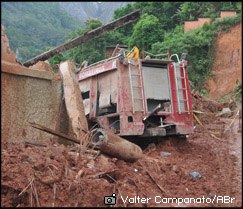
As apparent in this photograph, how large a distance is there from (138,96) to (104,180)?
3.68 meters

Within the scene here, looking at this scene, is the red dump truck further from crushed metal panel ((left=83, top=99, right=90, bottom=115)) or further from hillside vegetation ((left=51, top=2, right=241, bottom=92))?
hillside vegetation ((left=51, top=2, right=241, bottom=92))

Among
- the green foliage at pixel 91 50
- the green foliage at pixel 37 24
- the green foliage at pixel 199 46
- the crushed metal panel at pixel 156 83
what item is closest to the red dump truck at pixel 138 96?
the crushed metal panel at pixel 156 83

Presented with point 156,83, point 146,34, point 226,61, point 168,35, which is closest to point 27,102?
point 156,83

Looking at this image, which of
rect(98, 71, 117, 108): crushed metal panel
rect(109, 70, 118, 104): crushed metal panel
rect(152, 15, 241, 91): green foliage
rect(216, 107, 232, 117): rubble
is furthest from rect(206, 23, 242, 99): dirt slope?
rect(109, 70, 118, 104): crushed metal panel

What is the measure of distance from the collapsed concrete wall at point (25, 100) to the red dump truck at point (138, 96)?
2.02 metres

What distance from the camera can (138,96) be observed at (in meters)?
8.56

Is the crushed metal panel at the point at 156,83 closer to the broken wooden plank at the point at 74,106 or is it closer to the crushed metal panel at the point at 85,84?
the crushed metal panel at the point at 85,84

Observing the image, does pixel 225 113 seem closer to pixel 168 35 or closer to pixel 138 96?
pixel 138 96

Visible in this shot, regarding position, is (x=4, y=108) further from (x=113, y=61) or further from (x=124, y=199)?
(x=113, y=61)

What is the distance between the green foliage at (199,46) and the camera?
952 inches

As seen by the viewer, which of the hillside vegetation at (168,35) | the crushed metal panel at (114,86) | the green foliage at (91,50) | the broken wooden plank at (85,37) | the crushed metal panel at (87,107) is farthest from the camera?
the green foliage at (91,50)

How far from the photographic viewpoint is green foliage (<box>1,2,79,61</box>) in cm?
4383

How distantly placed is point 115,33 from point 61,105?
2421 centimetres

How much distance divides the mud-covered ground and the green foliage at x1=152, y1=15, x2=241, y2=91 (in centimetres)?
1638
